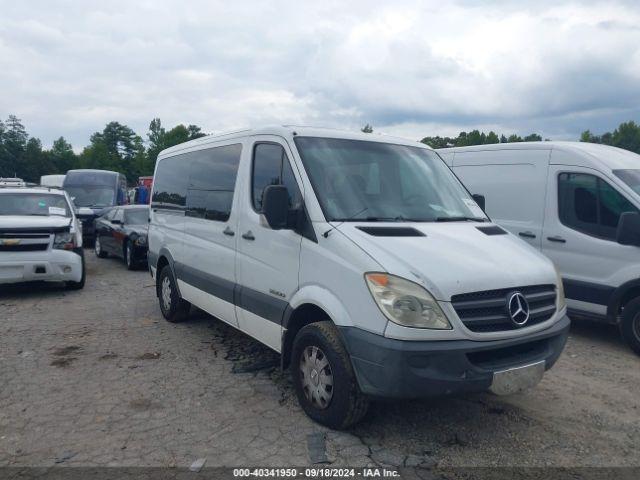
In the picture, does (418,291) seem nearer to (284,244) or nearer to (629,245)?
(284,244)

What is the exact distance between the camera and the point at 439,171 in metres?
5.14

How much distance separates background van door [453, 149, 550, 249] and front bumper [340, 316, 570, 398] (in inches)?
149

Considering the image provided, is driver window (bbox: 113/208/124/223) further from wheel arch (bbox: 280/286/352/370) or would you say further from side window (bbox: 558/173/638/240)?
side window (bbox: 558/173/638/240)

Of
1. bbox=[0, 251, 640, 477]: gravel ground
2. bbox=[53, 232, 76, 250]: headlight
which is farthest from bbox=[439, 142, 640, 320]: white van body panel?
bbox=[53, 232, 76, 250]: headlight

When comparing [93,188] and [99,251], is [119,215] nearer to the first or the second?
[99,251]

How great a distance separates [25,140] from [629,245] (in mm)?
119159

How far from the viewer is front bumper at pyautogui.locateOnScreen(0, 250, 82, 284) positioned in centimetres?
843

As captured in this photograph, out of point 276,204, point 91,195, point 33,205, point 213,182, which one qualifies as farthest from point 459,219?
point 91,195

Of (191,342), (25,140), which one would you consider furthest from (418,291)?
(25,140)

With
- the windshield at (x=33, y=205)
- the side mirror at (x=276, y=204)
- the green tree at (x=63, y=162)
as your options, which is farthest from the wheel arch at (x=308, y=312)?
the green tree at (x=63, y=162)

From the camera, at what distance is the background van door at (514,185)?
7.01 meters

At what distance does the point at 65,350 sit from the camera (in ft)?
19.4

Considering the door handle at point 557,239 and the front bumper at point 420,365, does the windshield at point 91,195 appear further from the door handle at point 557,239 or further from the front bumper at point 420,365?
the front bumper at point 420,365

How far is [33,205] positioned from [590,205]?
888cm
